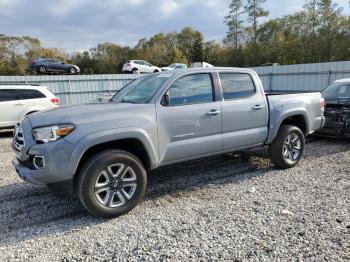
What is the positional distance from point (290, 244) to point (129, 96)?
2.97 m

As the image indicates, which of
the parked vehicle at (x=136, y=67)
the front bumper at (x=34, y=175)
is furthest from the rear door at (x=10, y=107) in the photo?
the parked vehicle at (x=136, y=67)

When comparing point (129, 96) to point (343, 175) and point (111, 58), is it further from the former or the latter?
point (111, 58)

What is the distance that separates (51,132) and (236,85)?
2.96 metres

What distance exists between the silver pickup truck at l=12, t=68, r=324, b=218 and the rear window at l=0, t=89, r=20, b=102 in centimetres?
703

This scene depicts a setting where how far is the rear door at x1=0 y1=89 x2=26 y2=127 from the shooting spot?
10.3 meters

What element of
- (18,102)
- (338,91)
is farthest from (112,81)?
(338,91)

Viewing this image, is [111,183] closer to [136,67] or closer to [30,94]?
[30,94]

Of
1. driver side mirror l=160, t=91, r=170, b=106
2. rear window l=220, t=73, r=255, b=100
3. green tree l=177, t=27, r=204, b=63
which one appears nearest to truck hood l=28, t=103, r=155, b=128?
driver side mirror l=160, t=91, r=170, b=106

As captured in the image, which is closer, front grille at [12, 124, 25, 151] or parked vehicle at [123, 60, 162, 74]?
front grille at [12, 124, 25, 151]

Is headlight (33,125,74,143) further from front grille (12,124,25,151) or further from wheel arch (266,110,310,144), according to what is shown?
wheel arch (266,110,310,144)

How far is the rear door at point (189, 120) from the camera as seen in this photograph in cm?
417

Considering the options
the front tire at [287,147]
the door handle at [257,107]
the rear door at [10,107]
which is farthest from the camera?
the rear door at [10,107]

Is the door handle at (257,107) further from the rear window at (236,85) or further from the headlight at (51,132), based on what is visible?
the headlight at (51,132)

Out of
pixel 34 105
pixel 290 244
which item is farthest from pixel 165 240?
pixel 34 105
